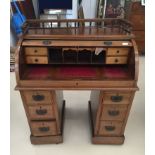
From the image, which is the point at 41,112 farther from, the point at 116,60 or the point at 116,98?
the point at 116,60

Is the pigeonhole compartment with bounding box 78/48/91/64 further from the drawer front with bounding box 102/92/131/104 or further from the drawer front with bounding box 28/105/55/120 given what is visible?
the drawer front with bounding box 28/105/55/120

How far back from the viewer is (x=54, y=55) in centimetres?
154

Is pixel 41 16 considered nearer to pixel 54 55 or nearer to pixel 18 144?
pixel 54 55

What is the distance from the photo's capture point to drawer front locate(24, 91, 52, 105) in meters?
1.43

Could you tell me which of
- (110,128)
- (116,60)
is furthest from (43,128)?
(116,60)

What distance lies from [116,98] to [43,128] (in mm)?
637

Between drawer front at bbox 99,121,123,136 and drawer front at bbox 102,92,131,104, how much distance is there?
0.23 m

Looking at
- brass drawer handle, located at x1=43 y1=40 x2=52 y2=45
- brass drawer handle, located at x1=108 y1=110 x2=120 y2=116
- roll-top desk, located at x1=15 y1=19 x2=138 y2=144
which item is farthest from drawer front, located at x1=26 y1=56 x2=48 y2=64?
brass drawer handle, located at x1=108 y1=110 x2=120 y2=116

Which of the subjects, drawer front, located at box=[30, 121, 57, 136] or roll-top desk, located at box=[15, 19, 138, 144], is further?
drawer front, located at box=[30, 121, 57, 136]

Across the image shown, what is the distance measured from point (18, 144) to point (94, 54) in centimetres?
99

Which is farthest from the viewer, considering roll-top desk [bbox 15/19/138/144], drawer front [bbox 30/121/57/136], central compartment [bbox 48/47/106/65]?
drawer front [bbox 30/121/57/136]

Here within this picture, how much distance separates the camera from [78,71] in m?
1.46

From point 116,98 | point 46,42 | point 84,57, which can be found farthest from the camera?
point 84,57
